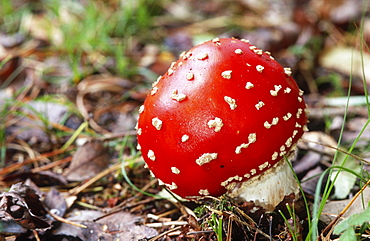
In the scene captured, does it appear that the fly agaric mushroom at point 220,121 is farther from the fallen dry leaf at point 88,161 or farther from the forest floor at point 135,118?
the fallen dry leaf at point 88,161

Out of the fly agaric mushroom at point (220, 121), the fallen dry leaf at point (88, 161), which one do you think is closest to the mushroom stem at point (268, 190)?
the fly agaric mushroom at point (220, 121)

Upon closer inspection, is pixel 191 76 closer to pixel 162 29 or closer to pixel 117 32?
pixel 117 32

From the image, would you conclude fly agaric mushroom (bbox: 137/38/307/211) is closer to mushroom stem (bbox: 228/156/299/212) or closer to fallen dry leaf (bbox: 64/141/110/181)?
mushroom stem (bbox: 228/156/299/212)

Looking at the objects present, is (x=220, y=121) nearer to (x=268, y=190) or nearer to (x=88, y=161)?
(x=268, y=190)

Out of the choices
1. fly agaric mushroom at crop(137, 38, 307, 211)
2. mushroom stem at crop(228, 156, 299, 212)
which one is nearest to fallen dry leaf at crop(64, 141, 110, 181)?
fly agaric mushroom at crop(137, 38, 307, 211)

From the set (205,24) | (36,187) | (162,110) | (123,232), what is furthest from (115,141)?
(205,24)

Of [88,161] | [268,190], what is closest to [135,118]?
[88,161]
